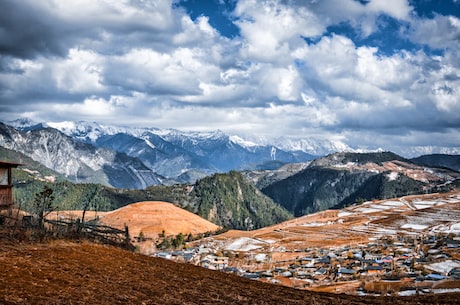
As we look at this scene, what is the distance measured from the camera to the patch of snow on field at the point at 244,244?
106125 millimetres

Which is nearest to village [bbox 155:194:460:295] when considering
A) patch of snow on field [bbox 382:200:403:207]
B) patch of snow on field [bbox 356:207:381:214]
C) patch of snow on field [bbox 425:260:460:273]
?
patch of snow on field [bbox 425:260:460:273]

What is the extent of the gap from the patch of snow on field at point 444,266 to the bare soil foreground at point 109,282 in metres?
33.2

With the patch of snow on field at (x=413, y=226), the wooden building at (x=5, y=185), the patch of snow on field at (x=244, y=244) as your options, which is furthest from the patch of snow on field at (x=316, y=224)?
the wooden building at (x=5, y=185)

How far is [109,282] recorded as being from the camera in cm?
1941

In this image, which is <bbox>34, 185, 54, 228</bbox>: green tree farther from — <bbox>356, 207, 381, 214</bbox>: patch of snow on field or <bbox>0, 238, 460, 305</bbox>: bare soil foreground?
<bbox>356, 207, 381, 214</bbox>: patch of snow on field

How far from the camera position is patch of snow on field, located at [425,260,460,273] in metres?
54.1

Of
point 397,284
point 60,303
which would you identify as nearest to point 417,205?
point 397,284

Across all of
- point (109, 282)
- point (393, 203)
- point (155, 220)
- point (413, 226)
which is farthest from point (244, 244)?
point (393, 203)

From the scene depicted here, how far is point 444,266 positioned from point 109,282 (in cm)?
5057

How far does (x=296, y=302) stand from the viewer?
2098 centimetres

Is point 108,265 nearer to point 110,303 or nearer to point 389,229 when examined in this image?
point 110,303

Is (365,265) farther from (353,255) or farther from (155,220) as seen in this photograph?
(155,220)

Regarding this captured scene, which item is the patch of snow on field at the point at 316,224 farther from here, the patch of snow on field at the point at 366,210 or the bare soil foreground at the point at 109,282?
the bare soil foreground at the point at 109,282

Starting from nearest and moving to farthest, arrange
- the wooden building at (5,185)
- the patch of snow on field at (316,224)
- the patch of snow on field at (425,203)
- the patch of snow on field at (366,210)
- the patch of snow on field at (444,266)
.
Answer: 1. the wooden building at (5,185)
2. the patch of snow on field at (444,266)
3. the patch of snow on field at (316,224)
4. the patch of snow on field at (425,203)
5. the patch of snow on field at (366,210)
